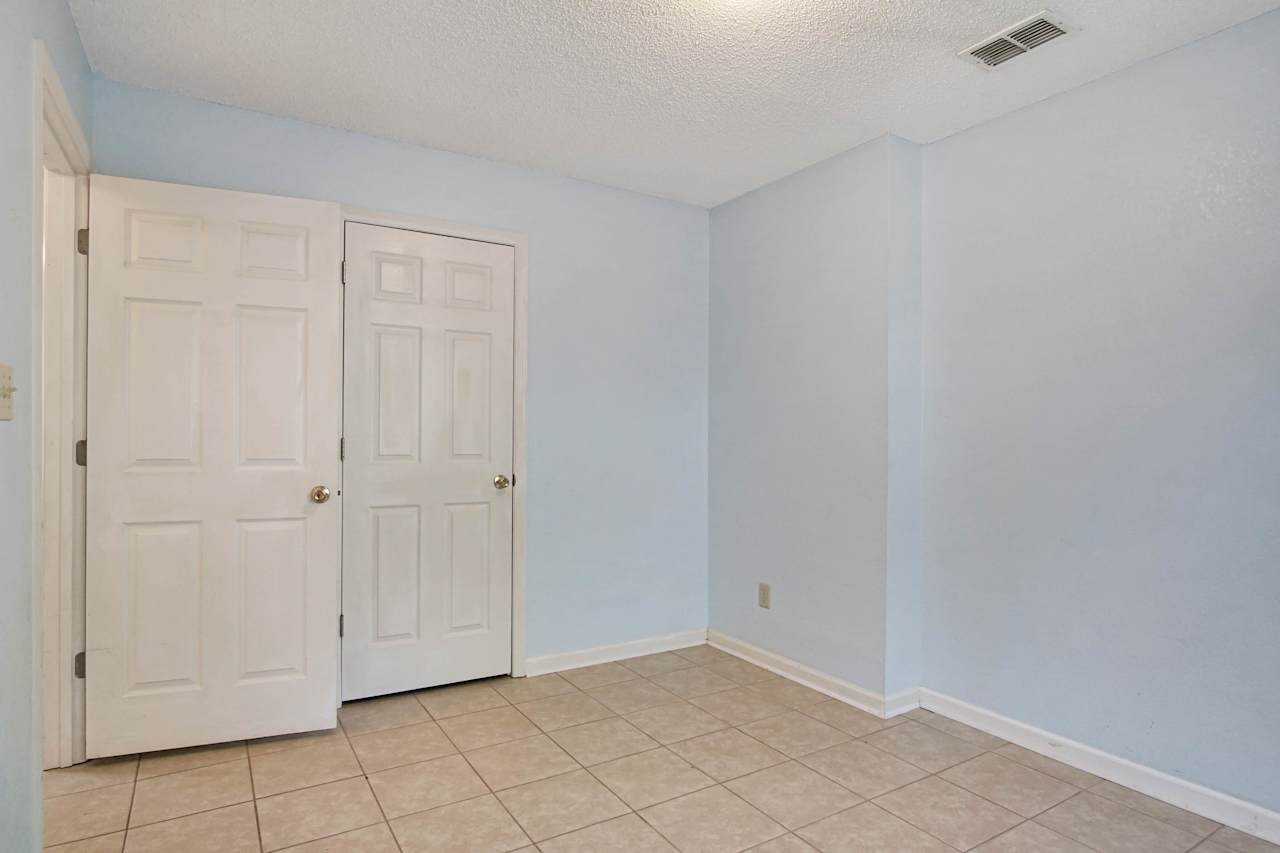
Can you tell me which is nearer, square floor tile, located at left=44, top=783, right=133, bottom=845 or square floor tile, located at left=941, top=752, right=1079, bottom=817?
square floor tile, located at left=44, top=783, right=133, bottom=845

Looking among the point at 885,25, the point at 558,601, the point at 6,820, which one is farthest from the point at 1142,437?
the point at 6,820

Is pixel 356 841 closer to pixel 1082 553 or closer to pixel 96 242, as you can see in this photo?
pixel 96 242

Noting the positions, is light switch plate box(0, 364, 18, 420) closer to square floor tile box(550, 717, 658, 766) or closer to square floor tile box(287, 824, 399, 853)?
square floor tile box(287, 824, 399, 853)

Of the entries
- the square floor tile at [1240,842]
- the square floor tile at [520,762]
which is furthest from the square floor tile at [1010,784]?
the square floor tile at [520,762]

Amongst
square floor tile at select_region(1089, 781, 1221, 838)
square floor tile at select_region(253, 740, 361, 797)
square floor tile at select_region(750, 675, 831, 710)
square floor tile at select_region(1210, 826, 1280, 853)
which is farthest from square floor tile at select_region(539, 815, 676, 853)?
square floor tile at select_region(1210, 826, 1280, 853)

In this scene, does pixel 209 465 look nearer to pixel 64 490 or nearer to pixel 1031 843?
pixel 64 490

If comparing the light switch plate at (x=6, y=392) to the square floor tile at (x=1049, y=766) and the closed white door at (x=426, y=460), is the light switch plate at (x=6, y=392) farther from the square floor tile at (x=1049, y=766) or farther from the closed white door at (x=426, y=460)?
the square floor tile at (x=1049, y=766)

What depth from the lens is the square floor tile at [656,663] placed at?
3596mm

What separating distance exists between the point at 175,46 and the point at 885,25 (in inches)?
93.5

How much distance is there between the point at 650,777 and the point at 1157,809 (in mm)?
1637

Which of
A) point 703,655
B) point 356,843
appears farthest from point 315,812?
point 703,655

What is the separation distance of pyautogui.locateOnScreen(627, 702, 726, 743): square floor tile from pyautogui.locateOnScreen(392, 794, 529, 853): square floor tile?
2.54 feet

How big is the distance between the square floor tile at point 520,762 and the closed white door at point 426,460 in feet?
2.30

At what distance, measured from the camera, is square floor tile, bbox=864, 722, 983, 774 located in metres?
2.62
